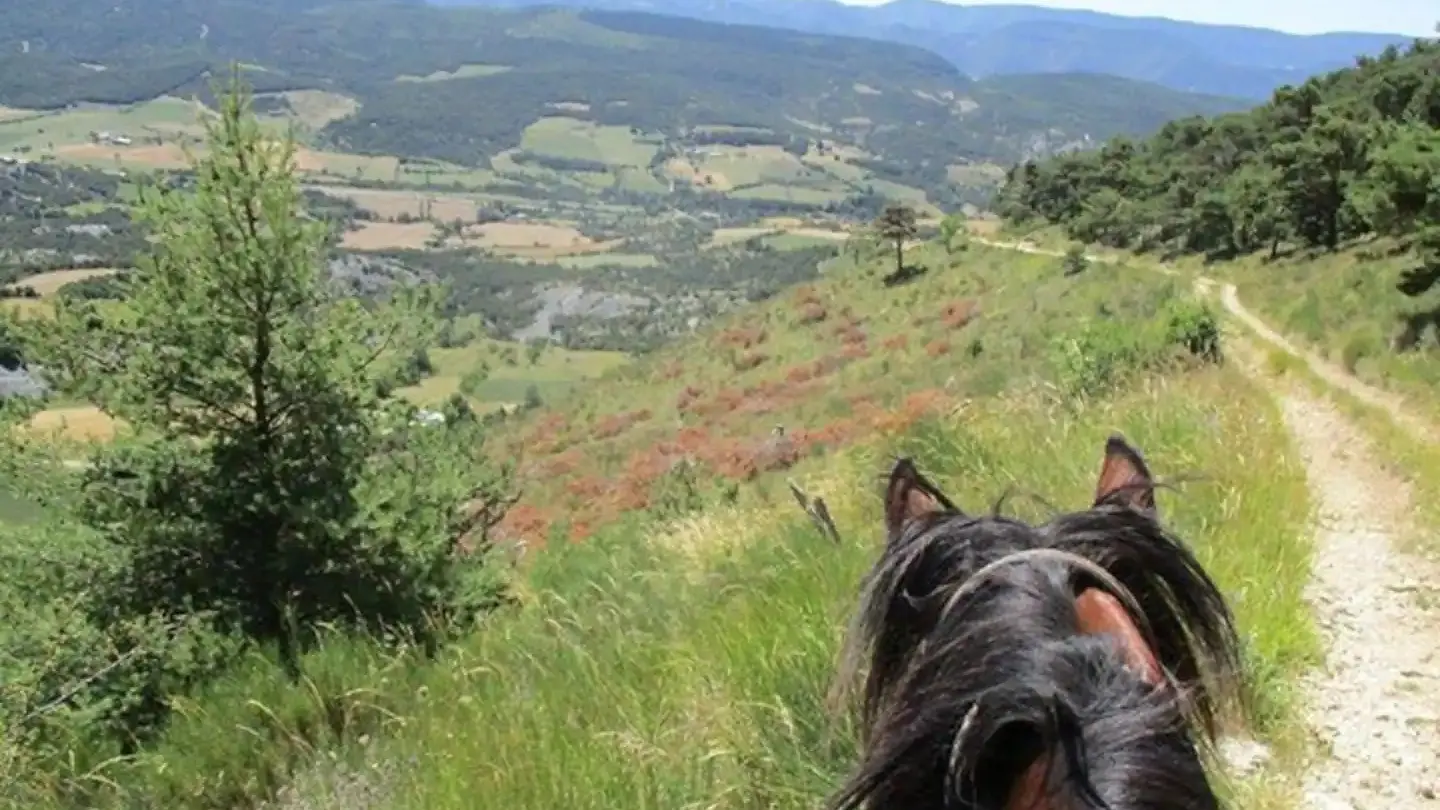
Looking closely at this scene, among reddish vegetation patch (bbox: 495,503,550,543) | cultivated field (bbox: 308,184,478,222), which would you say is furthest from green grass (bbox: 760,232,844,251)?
reddish vegetation patch (bbox: 495,503,550,543)

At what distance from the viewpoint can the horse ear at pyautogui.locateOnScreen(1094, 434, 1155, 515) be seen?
1718mm

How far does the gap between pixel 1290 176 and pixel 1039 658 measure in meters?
39.6

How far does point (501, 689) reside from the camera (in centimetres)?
419

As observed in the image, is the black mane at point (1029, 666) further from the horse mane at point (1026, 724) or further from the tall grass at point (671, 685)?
the tall grass at point (671, 685)

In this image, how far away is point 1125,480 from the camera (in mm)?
1807

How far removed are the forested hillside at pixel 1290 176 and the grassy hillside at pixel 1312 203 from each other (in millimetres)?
62

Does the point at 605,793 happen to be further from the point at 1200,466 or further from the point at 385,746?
the point at 1200,466

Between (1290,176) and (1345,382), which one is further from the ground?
(1290,176)

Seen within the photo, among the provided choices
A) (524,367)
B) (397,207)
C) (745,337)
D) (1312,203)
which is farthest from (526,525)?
(397,207)

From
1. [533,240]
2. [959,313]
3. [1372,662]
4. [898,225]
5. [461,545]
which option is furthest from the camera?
[533,240]

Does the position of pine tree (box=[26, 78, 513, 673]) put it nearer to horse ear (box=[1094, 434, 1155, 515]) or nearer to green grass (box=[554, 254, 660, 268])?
horse ear (box=[1094, 434, 1155, 515])

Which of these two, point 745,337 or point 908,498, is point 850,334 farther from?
point 908,498

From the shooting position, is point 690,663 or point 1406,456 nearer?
point 690,663

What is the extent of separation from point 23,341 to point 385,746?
615 centimetres
